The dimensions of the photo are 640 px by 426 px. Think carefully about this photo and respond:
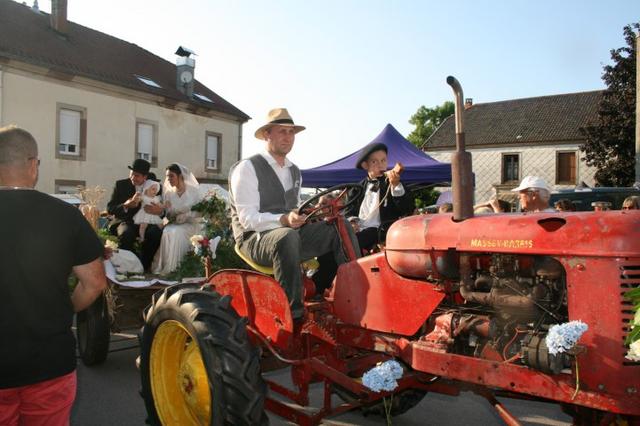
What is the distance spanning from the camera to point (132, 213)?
6.08 m

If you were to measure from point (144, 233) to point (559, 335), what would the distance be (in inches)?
178

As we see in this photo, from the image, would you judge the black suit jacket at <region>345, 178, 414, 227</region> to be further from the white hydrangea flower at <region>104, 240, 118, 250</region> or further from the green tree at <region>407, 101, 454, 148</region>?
the green tree at <region>407, 101, 454, 148</region>

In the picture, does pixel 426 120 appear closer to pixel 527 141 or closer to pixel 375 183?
pixel 527 141

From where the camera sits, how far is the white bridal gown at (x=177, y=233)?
554 cm

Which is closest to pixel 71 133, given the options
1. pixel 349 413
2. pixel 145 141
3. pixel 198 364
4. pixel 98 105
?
pixel 98 105

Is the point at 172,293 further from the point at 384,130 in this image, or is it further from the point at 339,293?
the point at 384,130

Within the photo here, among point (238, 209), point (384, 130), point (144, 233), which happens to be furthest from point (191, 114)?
point (238, 209)

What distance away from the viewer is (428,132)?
47.8m

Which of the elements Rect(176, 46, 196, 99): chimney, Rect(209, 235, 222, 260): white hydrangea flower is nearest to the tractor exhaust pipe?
Rect(209, 235, 222, 260): white hydrangea flower

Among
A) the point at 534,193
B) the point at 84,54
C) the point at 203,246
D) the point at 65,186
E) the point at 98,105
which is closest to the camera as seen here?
the point at 534,193

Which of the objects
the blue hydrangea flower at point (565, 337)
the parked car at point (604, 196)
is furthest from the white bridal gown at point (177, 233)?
the parked car at point (604, 196)

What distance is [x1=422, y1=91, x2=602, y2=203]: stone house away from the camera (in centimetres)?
3011

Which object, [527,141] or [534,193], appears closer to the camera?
[534,193]

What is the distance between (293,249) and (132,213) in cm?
339
